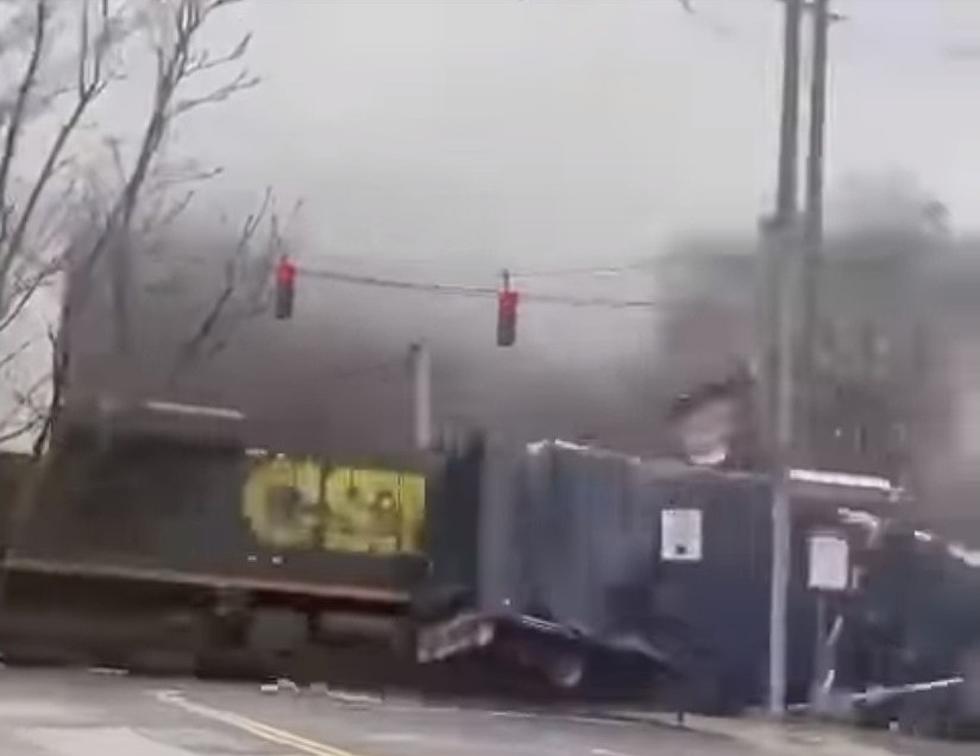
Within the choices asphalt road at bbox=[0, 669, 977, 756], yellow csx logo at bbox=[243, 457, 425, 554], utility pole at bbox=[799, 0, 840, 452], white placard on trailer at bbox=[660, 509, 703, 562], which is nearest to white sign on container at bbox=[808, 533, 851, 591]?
utility pole at bbox=[799, 0, 840, 452]

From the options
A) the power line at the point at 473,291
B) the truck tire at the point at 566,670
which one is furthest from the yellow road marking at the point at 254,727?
the power line at the point at 473,291

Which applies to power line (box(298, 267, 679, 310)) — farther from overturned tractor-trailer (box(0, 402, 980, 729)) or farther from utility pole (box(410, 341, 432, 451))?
overturned tractor-trailer (box(0, 402, 980, 729))

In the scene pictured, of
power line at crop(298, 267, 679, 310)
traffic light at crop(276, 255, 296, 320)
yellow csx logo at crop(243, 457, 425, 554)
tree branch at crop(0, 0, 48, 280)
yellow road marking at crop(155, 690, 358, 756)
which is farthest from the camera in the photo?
tree branch at crop(0, 0, 48, 280)

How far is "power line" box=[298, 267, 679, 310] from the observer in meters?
19.0

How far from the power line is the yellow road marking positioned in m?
4.07

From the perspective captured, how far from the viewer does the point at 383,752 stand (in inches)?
530

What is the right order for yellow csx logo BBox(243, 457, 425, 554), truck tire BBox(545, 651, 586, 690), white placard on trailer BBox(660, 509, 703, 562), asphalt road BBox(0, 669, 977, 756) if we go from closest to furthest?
asphalt road BBox(0, 669, 977, 756), yellow csx logo BBox(243, 457, 425, 554), white placard on trailer BBox(660, 509, 703, 562), truck tire BBox(545, 651, 586, 690)

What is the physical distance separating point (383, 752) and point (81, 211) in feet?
29.5

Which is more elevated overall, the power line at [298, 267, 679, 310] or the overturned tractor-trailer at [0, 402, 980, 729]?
the power line at [298, 267, 679, 310]

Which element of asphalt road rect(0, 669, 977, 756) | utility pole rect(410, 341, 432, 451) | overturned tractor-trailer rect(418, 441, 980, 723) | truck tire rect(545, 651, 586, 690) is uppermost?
Result: utility pole rect(410, 341, 432, 451)

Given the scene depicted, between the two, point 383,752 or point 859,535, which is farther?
point 859,535

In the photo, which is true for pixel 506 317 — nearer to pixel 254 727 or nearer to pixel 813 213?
pixel 813 213

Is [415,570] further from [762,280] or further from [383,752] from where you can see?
[383,752]

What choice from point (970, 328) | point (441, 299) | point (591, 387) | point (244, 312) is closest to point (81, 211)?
point (244, 312)
